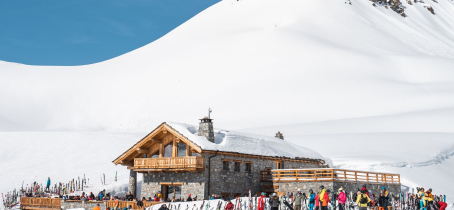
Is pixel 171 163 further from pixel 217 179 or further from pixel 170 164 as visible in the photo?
pixel 217 179

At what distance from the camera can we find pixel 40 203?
28016mm

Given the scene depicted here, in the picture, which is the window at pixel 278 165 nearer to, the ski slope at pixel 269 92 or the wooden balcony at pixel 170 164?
the wooden balcony at pixel 170 164

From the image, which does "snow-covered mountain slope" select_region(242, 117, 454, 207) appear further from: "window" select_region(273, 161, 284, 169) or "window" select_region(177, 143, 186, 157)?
"window" select_region(177, 143, 186, 157)

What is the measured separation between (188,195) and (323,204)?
966 cm

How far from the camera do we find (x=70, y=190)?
34.5 metres

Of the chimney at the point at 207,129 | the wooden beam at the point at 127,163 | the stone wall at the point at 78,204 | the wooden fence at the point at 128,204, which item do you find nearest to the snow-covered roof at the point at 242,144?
the chimney at the point at 207,129

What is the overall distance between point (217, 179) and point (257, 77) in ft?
174

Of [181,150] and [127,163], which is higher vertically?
[181,150]

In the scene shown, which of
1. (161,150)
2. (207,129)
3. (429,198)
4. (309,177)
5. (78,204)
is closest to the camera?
(429,198)

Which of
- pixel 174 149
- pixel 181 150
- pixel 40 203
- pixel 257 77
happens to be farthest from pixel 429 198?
pixel 257 77

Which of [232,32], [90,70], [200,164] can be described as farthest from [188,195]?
[232,32]

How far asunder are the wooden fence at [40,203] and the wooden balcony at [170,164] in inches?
182

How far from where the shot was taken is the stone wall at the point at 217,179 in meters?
26.2

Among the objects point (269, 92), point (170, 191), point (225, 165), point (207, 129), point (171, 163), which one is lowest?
point (170, 191)
